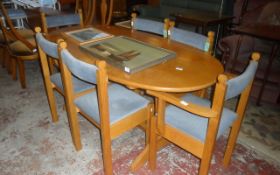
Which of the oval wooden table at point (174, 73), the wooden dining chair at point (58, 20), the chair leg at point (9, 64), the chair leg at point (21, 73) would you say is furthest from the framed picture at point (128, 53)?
the chair leg at point (9, 64)

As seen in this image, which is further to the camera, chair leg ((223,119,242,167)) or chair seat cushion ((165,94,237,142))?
chair leg ((223,119,242,167))

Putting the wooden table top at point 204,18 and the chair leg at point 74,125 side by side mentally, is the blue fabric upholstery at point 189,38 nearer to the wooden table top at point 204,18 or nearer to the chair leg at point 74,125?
the chair leg at point 74,125

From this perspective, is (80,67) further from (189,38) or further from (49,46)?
(189,38)

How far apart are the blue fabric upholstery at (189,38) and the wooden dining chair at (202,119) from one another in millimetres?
412

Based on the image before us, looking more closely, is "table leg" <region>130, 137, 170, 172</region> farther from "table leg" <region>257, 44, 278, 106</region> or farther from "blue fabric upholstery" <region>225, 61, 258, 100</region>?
"table leg" <region>257, 44, 278, 106</region>

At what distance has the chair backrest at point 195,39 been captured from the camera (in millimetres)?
1581

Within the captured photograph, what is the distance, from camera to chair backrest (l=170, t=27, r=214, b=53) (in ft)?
5.19

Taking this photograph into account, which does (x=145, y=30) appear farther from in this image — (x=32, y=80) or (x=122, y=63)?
(x=32, y=80)

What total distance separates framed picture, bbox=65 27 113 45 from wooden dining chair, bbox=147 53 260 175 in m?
0.72

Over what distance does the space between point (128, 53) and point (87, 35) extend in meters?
0.51

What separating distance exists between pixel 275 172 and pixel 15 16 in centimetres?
343

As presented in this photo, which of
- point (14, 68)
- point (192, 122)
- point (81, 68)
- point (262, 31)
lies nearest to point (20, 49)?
point (14, 68)

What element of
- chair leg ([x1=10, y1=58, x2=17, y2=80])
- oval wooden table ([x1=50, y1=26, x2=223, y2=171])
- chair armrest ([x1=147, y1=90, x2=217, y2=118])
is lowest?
chair leg ([x1=10, y1=58, x2=17, y2=80])

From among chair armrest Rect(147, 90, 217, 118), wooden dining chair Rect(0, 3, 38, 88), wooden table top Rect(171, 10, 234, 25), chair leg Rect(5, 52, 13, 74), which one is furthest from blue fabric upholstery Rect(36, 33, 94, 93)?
wooden table top Rect(171, 10, 234, 25)
